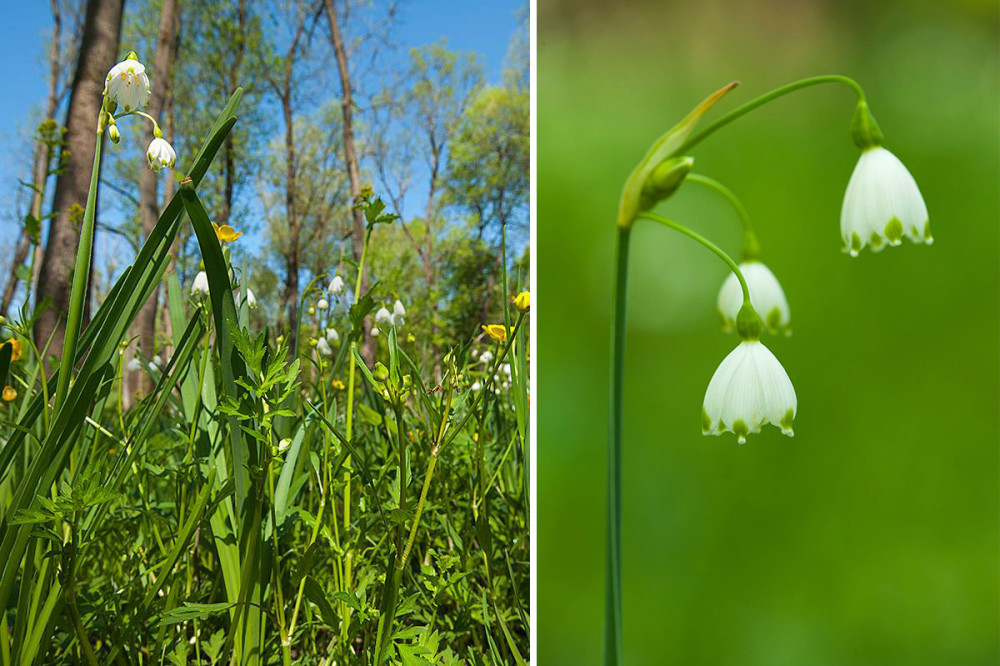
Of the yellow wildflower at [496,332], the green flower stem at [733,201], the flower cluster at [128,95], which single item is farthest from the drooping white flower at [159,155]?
the green flower stem at [733,201]

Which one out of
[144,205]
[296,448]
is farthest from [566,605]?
[144,205]

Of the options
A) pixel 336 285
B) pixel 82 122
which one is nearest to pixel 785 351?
pixel 336 285

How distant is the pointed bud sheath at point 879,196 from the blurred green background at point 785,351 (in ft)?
0.72

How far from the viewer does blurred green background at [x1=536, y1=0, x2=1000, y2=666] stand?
1.85 ft

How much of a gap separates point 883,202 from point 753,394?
13cm

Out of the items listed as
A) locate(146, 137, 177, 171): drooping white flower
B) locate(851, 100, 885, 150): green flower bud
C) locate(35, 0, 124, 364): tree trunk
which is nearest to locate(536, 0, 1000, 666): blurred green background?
locate(851, 100, 885, 150): green flower bud

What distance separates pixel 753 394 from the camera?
359 mm

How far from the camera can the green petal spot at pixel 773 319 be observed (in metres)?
0.39

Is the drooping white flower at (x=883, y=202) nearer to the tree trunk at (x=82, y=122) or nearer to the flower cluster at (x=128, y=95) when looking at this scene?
the flower cluster at (x=128, y=95)

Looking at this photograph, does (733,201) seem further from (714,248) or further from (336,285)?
(336,285)

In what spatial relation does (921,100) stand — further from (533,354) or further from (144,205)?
(144,205)

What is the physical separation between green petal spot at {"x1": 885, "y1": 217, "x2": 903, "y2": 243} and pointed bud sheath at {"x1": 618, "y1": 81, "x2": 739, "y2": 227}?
124 millimetres

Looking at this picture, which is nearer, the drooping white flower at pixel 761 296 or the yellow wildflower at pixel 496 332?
the drooping white flower at pixel 761 296

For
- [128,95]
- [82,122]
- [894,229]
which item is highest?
[82,122]
